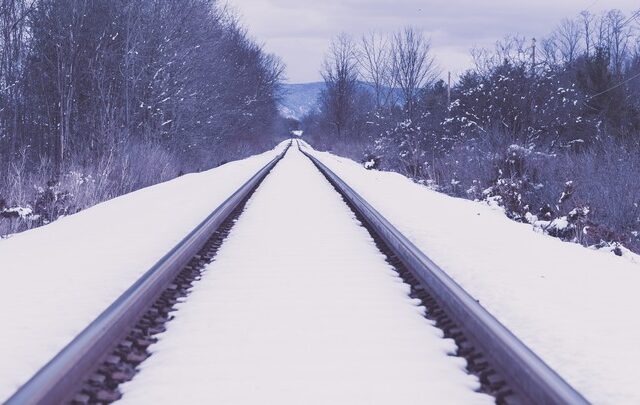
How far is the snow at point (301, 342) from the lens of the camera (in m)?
2.68

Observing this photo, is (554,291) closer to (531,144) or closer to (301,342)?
(301,342)

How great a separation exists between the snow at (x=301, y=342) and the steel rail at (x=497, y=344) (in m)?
0.16

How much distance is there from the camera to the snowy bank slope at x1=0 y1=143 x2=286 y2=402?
3.39 m

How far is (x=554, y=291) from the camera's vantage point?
4789 mm

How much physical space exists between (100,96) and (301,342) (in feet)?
66.9

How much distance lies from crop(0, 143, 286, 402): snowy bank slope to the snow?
638mm

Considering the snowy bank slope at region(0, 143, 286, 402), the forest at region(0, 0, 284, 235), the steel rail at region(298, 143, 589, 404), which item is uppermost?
the forest at region(0, 0, 284, 235)

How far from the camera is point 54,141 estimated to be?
2122cm

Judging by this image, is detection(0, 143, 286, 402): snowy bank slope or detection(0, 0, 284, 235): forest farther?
detection(0, 0, 284, 235): forest

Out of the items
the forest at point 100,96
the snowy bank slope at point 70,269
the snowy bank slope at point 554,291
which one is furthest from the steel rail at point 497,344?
the forest at point 100,96

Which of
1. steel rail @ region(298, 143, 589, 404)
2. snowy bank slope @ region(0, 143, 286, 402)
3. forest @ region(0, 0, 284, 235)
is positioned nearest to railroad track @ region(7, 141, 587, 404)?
steel rail @ region(298, 143, 589, 404)

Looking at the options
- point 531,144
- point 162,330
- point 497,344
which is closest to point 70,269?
point 162,330

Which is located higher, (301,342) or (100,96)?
(100,96)

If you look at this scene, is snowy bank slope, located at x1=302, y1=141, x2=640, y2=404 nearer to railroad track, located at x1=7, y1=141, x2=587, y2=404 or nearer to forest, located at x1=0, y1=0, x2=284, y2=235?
railroad track, located at x1=7, y1=141, x2=587, y2=404
